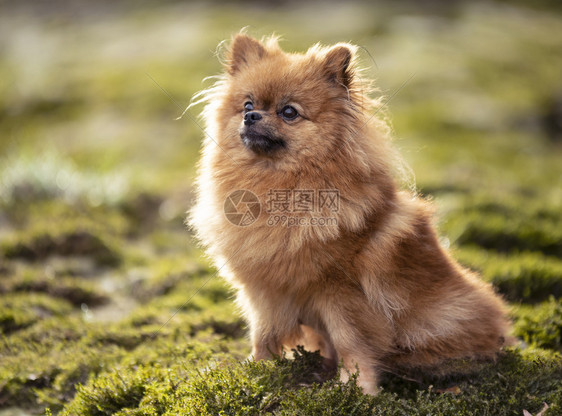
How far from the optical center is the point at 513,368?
11.3ft

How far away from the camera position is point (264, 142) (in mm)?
3451

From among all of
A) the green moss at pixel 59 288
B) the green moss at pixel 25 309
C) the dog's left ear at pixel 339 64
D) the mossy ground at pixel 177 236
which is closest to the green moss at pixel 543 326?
the mossy ground at pixel 177 236

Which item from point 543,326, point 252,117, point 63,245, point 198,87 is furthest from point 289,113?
point 198,87

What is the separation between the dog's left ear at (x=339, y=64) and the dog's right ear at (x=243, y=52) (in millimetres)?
580

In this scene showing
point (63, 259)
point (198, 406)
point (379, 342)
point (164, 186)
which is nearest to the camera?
point (198, 406)

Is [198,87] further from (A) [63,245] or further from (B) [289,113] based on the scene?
(B) [289,113]

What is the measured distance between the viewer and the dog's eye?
138 inches

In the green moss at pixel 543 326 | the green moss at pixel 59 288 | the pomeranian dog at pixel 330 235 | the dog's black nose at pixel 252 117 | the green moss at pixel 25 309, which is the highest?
the dog's black nose at pixel 252 117

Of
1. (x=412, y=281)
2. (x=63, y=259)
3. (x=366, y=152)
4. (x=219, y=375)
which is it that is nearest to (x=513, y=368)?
(x=412, y=281)

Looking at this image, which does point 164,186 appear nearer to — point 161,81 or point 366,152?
point 366,152

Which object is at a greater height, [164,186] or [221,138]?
[221,138]

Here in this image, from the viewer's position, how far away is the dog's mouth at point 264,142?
345 centimetres

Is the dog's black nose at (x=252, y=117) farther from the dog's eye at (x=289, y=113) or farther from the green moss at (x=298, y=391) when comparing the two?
the green moss at (x=298, y=391)

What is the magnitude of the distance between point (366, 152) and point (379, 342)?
1.28 meters
